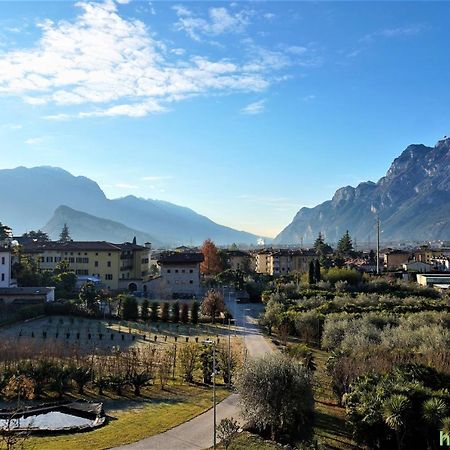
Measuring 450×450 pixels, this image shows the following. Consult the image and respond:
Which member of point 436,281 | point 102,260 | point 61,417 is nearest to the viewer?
point 61,417

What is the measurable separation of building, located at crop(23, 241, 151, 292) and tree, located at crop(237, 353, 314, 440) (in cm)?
5129

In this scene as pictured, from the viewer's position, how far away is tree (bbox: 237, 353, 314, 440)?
61.4ft

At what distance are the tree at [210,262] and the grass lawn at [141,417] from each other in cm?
6211

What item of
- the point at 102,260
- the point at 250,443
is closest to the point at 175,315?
the point at 102,260

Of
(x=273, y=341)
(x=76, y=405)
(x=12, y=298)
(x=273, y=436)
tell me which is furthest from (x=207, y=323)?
(x=273, y=436)

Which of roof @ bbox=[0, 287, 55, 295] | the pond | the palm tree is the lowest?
the pond

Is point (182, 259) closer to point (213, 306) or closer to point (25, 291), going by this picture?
point (213, 306)

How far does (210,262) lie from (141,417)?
6872 cm

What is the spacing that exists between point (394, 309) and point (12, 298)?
35.7m

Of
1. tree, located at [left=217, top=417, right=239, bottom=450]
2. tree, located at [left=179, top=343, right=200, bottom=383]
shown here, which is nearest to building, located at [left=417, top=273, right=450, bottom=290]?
tree, located at [left=179, top=343, right=200, bottom=383]

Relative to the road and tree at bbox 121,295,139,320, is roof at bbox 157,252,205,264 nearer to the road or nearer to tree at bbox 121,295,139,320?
tree at bbox 121,295,139,320

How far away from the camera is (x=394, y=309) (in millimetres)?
44750

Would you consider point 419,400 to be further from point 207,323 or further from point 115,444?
point 207,323

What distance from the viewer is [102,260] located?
70.8 m
